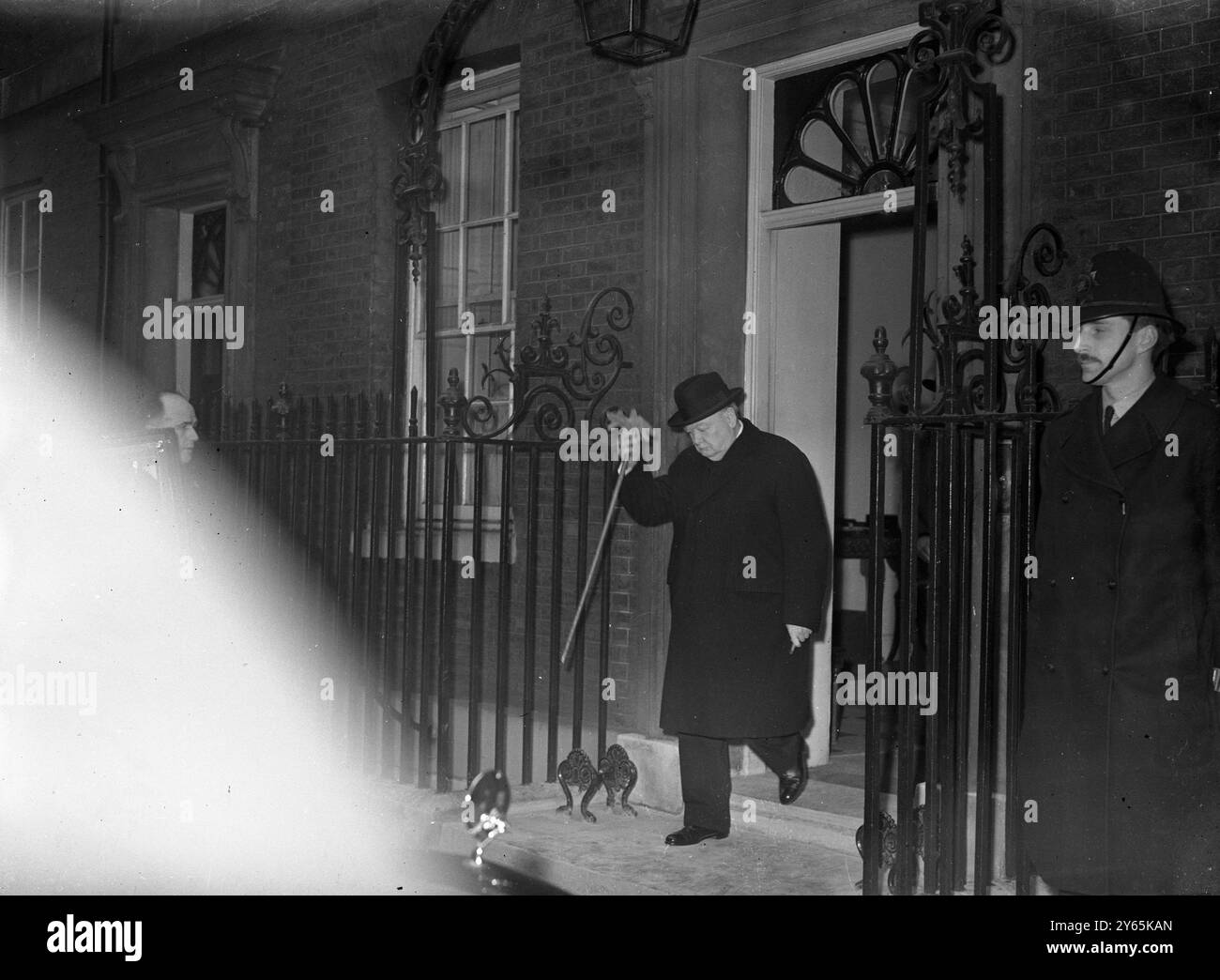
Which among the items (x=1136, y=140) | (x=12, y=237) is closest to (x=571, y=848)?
(x=1136, y=140)

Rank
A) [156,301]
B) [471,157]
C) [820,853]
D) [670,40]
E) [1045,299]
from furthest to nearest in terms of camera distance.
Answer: [156,301] → [471,157] → [670,40] → [820,853] → [1045,299]

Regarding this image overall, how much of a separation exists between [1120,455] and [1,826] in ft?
16.0

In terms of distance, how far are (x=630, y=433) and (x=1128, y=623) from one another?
2745mm

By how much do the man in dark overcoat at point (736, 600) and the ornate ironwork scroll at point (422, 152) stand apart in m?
1.84

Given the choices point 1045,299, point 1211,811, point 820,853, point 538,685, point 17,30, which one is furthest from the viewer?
point 17,30

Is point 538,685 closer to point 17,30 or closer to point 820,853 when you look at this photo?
point 820,853

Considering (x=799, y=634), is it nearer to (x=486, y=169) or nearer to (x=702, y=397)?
(x=702, y=397)

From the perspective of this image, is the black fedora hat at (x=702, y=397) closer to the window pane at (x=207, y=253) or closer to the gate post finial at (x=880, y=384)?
the gate post finial at (x=880, y=384)

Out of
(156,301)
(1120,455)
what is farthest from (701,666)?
(156,301)

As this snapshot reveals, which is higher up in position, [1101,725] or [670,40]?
[670,40]

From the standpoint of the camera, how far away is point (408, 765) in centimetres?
674

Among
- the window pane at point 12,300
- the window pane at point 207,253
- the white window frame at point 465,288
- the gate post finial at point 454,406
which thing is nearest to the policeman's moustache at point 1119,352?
Answer: the gate post finial at point 454,406

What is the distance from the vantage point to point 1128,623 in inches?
156

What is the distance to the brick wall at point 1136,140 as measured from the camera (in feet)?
15.6
